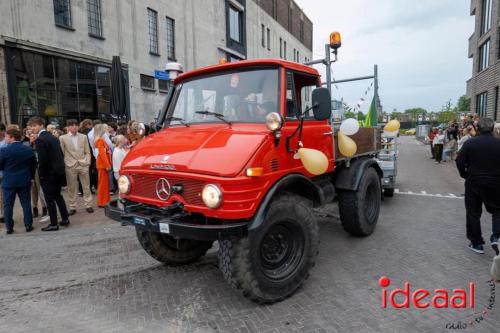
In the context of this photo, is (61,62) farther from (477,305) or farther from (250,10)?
(250,10)

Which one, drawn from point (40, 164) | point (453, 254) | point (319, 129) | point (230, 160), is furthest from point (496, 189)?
point (40, 164)

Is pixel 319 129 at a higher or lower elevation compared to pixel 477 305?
higher

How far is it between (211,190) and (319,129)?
6.01ft

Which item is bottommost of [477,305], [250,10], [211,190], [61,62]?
[477,305]

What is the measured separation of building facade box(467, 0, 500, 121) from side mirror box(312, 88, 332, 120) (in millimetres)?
19169

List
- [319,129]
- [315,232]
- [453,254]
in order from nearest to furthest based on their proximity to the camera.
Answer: [315,232], [319,129], [453,254]

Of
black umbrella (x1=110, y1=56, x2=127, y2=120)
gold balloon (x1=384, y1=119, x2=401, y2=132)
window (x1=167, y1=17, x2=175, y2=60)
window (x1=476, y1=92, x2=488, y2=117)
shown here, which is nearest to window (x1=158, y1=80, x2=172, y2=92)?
window (x1=167, y1=17, x2=175, y2=60)

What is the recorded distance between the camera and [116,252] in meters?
4.83

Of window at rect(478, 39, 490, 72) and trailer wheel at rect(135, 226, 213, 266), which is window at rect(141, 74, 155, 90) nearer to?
trailer wheel at rect(135, 226, 213, 266)

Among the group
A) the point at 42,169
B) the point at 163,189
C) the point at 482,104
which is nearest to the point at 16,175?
the point at 42,169

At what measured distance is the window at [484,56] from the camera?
67.3 feet

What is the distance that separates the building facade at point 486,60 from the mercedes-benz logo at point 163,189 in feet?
67.6

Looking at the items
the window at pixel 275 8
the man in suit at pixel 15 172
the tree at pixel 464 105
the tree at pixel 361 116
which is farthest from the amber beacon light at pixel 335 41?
the tree at pixel 464 105

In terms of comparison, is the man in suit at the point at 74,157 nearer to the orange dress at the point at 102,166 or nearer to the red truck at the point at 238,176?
the orange dress at the point at 102,166
